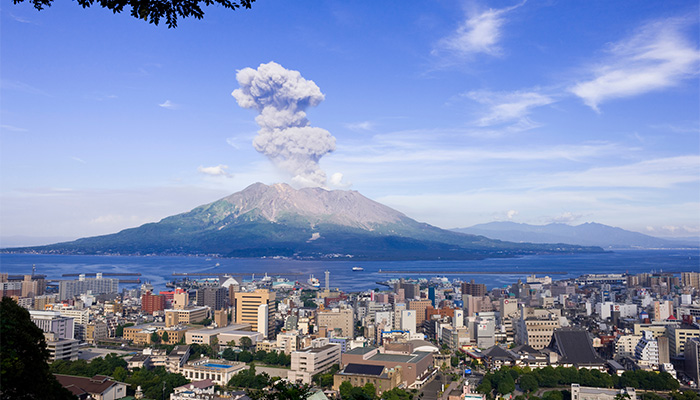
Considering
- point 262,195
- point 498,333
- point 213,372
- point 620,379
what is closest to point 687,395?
point 620,379

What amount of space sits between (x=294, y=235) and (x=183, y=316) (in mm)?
70271

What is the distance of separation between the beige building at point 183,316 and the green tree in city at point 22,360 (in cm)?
1746

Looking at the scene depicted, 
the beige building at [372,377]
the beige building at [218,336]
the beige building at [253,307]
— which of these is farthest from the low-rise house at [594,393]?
the beige building at [253,307]

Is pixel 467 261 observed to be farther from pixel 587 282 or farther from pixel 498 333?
pixel 498 333

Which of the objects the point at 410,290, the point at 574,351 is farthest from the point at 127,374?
the point at 410,290

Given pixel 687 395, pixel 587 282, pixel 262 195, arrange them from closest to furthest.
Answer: pixel 687 395
pixel 587 282
pixel 262 195

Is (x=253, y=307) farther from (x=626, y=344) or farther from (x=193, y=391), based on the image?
(x=626, y=344)

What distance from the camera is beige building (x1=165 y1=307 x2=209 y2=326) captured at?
20.8m

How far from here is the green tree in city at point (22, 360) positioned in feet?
11.9

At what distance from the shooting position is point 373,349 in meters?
14.7

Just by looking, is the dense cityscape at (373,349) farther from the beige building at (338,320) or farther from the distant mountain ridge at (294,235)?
the distant mountain ridge at (294,235)

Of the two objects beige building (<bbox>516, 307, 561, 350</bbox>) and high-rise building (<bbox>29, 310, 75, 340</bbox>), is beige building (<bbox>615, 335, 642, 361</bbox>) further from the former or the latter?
high-rise building (<bbox>29, 310, 75, 340</bbox>)

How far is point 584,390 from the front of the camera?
11.4 m

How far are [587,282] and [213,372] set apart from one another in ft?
110
